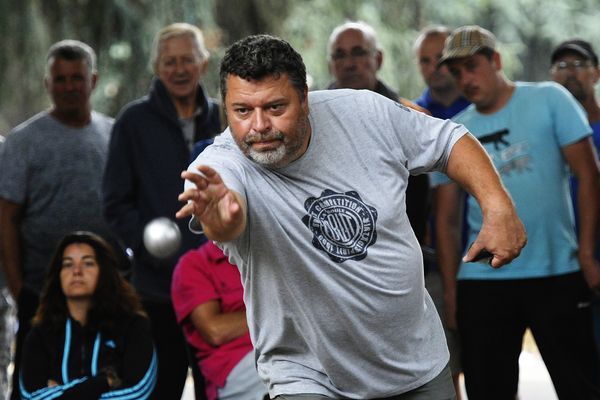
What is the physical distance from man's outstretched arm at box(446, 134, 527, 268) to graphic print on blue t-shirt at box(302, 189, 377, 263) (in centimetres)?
30

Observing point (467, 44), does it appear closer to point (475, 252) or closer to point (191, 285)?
point (191, 285)

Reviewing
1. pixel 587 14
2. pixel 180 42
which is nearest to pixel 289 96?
pixel 180 42

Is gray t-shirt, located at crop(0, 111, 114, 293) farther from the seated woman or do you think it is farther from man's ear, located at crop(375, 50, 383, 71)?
man's ear, located at crop(375, 50, 383, 71)

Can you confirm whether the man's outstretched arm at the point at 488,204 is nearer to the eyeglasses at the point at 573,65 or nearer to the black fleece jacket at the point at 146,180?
the black fleece jacket at the point at 146,180

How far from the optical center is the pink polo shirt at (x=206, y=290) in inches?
216

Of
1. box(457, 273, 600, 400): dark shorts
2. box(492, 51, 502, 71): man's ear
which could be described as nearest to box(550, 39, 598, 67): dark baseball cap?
box(492, 51, 502, 71): man's ear

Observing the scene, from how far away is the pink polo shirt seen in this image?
18.0 ft

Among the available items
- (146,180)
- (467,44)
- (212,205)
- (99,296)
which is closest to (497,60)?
(467,44)

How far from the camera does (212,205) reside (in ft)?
10.5

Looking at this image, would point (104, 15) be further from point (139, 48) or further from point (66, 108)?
point (66, 108)

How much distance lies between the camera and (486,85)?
19.2 feet

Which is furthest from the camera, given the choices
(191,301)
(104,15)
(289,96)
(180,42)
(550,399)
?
(104,15)

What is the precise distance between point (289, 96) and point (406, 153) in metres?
0.44

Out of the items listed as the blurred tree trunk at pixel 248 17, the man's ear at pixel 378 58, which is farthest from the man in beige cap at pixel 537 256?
the blurred tree trunk at pixel 248 17
